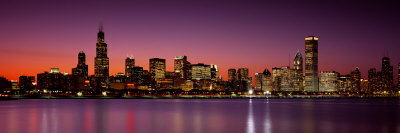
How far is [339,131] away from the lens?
44500mm

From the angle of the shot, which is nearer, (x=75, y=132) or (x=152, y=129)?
(x=75, y=132)

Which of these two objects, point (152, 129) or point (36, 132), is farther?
point (152, 129)

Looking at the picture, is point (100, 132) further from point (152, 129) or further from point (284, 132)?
point (284, 132)

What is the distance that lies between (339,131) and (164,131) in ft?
60.4

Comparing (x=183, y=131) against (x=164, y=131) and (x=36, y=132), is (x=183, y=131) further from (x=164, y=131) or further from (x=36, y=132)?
(x=36, y=132)

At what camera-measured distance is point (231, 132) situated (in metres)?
43.2

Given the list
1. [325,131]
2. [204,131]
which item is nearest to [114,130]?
[204,131]

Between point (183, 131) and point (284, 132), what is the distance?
10477 millimetres

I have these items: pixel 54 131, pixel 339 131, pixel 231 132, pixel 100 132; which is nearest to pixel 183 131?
pixel 231 132

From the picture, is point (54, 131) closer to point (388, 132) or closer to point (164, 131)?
point (164, 131)

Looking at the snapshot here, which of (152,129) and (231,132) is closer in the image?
(231,132)

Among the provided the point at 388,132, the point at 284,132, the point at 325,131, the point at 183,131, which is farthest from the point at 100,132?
the point at 388,132

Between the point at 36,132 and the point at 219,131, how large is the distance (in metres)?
18.6

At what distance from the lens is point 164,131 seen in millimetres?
43625
